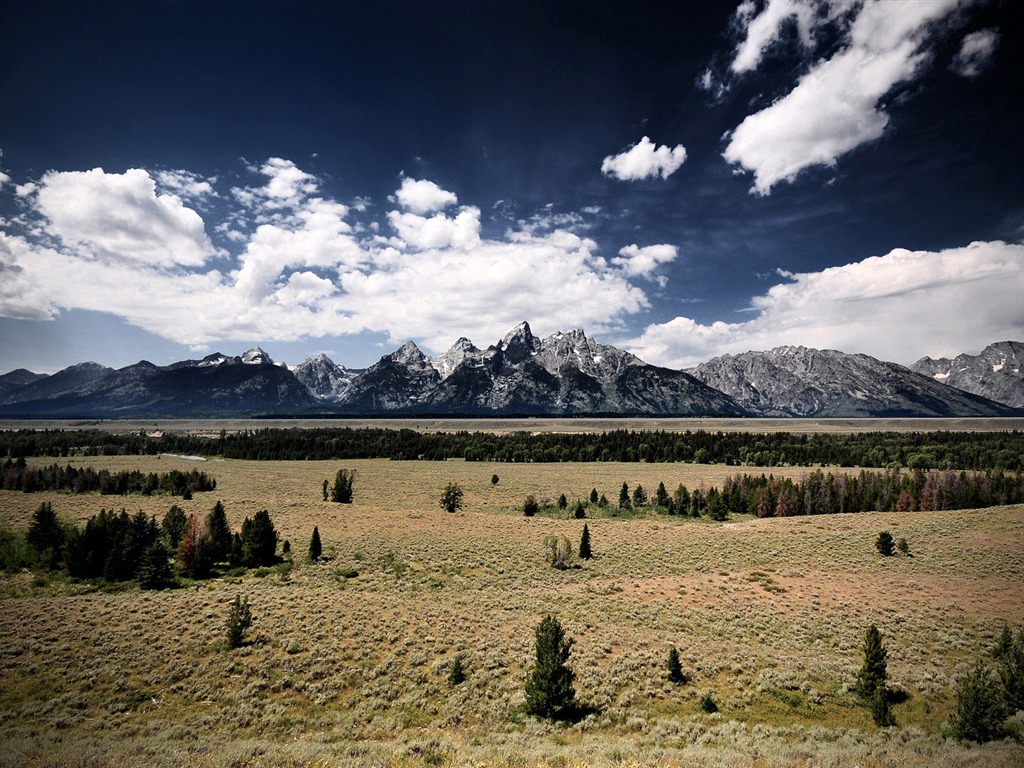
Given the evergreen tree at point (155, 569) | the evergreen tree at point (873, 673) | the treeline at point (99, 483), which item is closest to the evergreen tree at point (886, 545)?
the evergreen tree at point (873, 673)

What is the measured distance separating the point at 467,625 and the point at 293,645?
921cm

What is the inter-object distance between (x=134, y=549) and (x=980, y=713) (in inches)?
1952

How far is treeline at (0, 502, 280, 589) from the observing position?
111 ft

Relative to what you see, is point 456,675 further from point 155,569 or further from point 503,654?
point 155,569

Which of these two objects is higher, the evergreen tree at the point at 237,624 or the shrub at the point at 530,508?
the evergreen tree at the point at 237,624

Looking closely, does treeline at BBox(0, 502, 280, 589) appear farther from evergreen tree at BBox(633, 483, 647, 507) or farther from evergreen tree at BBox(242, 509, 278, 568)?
evergreen tree at BBox(633, 483, 647, 507)

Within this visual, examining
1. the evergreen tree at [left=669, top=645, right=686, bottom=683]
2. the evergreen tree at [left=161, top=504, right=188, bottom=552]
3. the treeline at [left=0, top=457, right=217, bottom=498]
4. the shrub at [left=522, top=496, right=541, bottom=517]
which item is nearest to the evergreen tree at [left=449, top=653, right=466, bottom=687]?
the evergreen tree at [left=669, top=645, right=686, bottom=683]

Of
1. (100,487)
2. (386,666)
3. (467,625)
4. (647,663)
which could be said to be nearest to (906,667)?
(647,663)

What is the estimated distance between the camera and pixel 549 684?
17562mm

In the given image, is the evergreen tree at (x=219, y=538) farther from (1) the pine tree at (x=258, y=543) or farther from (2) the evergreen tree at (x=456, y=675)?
(2) the evergreen tree at (x=456, y=675)

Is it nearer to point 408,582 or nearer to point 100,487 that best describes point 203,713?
point 408,582

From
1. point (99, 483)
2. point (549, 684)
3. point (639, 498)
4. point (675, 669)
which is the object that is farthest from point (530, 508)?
point (99, 483)

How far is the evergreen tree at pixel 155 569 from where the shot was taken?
32.6 m

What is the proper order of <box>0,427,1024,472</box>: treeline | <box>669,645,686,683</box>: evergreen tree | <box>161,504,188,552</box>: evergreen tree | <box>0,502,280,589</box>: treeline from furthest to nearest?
<box>0,427,1024,472</box>: treeline → <box>161,504,188,552</box>: evergreen tree → <box>0,502,280,589</box>: treeline → <box>669,645,686,683</box>: evergreen tree
